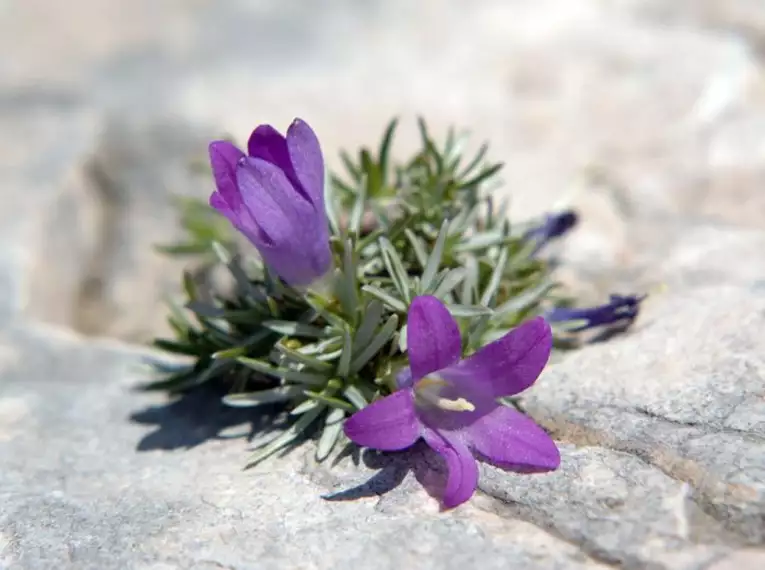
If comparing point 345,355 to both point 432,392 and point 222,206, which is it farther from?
point 222,206

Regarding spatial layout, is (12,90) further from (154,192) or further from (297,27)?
(297,27)

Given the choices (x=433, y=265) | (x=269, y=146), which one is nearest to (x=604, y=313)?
(x=433, y=265)

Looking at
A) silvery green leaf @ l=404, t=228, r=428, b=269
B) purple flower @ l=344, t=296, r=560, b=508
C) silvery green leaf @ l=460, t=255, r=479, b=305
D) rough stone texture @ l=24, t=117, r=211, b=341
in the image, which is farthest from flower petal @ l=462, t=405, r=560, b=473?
rough stone texture @ l=24, t=117, r=211, b=341

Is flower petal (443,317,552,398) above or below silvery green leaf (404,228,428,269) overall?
below

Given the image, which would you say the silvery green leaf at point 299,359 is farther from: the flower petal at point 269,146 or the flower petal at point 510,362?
the flower petal at point 269,146

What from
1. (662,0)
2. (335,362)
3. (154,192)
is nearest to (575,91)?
(662,0)

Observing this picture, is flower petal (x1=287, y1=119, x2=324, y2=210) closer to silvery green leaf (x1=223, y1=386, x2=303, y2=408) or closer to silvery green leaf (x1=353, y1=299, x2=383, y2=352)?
silvery green leaf (x1=353, y1=299, x2=383, y2=352)

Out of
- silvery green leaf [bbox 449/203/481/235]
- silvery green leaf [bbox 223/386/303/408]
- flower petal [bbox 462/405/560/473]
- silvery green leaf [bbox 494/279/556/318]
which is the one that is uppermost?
silvery green leaf [bbox 449/203/481/235]
